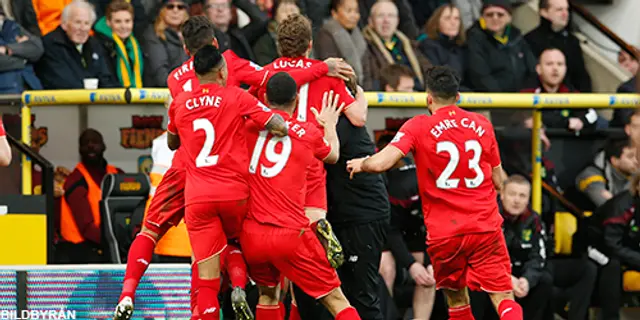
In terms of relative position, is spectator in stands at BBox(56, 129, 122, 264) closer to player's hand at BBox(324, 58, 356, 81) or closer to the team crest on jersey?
the team crest on jersey

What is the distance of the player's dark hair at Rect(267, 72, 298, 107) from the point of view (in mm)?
8695

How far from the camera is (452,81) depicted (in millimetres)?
9094

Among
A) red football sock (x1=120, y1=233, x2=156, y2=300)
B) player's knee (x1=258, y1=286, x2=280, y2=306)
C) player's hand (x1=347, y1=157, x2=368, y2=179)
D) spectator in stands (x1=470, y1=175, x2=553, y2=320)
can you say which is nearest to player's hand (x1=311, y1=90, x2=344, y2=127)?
player's hand (x1=347, y1=157, x2=368, y2=179)

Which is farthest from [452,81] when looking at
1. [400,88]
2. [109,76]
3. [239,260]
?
[109,76]

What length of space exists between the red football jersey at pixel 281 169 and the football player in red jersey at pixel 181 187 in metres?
0.53

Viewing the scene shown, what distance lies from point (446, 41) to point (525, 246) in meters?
3.41

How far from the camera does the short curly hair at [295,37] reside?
9250mm

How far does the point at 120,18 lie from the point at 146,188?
2.19 meters

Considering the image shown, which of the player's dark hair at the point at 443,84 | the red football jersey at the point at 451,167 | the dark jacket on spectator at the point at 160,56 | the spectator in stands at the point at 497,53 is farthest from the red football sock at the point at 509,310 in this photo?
the spectator in stands at the point at 497,53

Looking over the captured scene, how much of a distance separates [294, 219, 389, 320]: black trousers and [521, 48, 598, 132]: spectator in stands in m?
3.29

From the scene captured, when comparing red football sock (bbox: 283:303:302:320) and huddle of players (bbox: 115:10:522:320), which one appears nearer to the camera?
huddle of players (bbox: 115:10:522:320)

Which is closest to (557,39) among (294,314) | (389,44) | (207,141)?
(389,44)

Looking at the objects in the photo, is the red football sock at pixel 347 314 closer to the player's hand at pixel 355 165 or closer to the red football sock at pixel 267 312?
the red football sock at pixel 267 312

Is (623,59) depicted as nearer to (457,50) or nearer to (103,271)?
(457,50)
